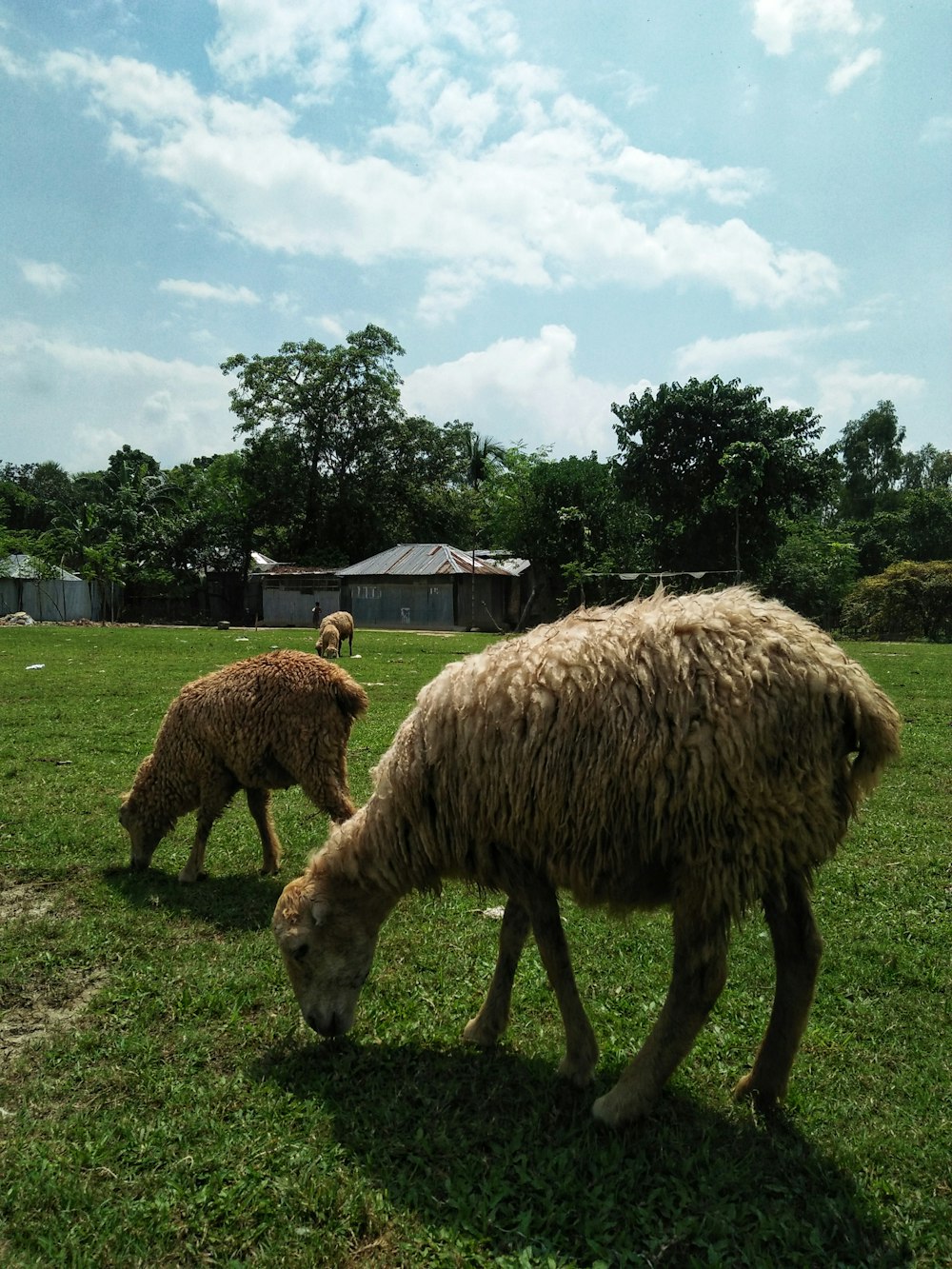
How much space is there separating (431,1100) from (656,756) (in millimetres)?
1751

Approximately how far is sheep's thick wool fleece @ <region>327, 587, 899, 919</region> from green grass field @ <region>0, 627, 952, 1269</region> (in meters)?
0.85

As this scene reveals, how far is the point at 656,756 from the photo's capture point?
304 cm

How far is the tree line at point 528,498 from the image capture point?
118ft

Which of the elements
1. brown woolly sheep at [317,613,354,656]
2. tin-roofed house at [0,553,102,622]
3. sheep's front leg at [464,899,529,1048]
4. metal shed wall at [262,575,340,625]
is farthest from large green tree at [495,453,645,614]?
sheep's front leg at [464,899,529,1048]

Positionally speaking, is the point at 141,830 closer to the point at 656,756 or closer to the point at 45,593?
the point at 656,756

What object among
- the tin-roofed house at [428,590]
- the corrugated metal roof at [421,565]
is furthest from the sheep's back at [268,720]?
the corrugated metal roof at [421,565]

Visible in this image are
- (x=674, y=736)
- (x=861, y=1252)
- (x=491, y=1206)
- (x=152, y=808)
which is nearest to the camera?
(x=861, y=1252)

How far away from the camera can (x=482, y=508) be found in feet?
194

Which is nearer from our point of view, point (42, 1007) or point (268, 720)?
point (42, 1007)

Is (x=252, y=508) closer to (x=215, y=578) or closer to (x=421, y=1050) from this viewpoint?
(x=215, y=578)

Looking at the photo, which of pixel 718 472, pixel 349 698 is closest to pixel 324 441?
pixel 718 472

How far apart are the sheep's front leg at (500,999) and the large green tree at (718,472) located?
106ft

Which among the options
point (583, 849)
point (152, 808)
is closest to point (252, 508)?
point (152, 808)

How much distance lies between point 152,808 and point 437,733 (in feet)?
11.8
